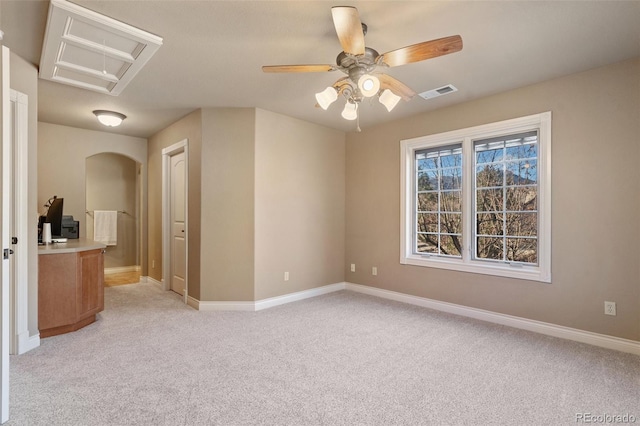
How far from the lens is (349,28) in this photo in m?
1.88

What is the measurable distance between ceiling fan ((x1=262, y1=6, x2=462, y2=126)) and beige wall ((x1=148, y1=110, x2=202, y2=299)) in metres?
2.34

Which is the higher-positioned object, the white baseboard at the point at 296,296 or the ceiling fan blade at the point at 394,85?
the ceiling fan blade at the point at 394,85

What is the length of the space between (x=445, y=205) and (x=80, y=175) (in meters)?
5.56

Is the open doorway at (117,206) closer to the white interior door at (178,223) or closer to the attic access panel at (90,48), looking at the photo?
the white interior door at (178,223)

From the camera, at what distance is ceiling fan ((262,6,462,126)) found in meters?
1.85

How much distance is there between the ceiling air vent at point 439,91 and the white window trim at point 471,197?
0.58 m

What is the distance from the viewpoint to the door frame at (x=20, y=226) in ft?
8.99

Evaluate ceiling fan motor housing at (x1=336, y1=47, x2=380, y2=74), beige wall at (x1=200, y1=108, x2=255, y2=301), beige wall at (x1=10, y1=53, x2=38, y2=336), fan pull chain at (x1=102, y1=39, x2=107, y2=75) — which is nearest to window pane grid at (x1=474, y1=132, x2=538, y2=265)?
ceiling fan motor housing at (x1=336, y1=47, x2=380, y2=74)

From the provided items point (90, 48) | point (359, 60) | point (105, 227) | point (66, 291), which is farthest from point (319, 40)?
point (105, 227)

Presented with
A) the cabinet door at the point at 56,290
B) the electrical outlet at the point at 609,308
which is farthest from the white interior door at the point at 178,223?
the electrical outlet at the point at 609,308

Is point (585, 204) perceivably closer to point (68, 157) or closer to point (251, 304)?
point (251, 304)

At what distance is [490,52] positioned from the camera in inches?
106

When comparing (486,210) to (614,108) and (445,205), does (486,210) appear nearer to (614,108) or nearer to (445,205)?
(445,205)

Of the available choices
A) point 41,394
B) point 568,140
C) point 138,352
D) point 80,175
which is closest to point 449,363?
point 568,140
